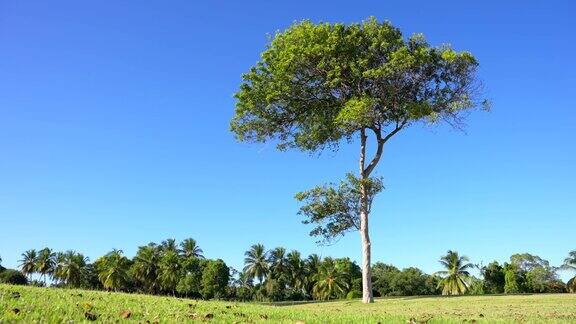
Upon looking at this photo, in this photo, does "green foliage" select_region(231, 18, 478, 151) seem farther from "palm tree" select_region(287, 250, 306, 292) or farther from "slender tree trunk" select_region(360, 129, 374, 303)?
"palm tree" select_region(287, 250, 306, 292)

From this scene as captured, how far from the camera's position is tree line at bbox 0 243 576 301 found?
8106 cm

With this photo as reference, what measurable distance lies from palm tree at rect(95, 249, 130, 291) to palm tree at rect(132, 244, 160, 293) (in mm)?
2653

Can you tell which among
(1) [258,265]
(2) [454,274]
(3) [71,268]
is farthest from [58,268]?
A: (2) [454,274]

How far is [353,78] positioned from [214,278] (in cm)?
6114

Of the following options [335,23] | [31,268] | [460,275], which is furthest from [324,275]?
[335,23]

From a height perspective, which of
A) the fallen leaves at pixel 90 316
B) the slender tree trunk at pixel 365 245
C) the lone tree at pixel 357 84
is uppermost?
the lone tree at pixel 357 84

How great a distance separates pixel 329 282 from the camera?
272 ft

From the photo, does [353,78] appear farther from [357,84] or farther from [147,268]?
[147,268]

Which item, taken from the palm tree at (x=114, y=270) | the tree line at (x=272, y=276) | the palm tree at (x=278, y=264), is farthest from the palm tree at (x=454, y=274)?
the palm tree at (x=114, y=270)

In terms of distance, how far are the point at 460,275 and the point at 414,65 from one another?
233 feet

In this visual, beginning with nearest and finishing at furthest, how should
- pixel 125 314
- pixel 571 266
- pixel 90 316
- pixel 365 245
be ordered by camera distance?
pixel 90 316, pixel 125 314, pixel 365 245, pixel 571 266

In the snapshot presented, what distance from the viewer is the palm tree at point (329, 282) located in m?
82.2

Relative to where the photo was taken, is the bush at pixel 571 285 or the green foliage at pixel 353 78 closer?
the green foliage at pixel 353 78

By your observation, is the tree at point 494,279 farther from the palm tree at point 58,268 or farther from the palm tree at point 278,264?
the palm tree at point 58,268
